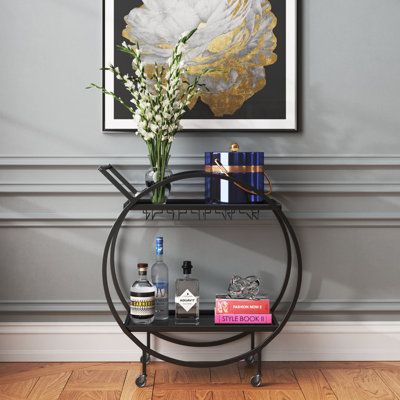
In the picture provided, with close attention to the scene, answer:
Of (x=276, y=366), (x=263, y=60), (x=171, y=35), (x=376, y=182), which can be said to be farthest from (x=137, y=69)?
(x=276, y=366)

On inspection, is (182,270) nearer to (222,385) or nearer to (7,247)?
(222,385)

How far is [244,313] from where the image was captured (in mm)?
2275

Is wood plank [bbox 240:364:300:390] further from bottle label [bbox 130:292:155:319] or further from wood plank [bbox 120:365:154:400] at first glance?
bottle label [bbox 130:292:155:319]

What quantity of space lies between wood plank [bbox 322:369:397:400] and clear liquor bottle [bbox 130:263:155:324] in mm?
701

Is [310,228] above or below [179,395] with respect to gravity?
above

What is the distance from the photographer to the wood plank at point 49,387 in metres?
Result: 2.18

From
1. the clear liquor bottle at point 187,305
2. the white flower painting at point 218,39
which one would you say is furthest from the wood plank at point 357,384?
the white flower painting at point 218,39

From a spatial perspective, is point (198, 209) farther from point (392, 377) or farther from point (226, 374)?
point (392, 377)

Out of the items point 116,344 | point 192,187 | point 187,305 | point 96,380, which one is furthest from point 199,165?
point 96,380

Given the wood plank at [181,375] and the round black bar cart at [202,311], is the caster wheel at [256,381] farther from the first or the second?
the wood plank at [181,375]

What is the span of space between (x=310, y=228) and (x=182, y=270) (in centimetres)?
53

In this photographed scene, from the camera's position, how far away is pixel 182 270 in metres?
2.46

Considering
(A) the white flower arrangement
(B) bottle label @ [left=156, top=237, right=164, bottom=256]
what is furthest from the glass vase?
(B) bottle label @ [left=156, top=237, right=164, bottom=256]

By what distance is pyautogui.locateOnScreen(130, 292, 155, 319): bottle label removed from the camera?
2.25 meters
